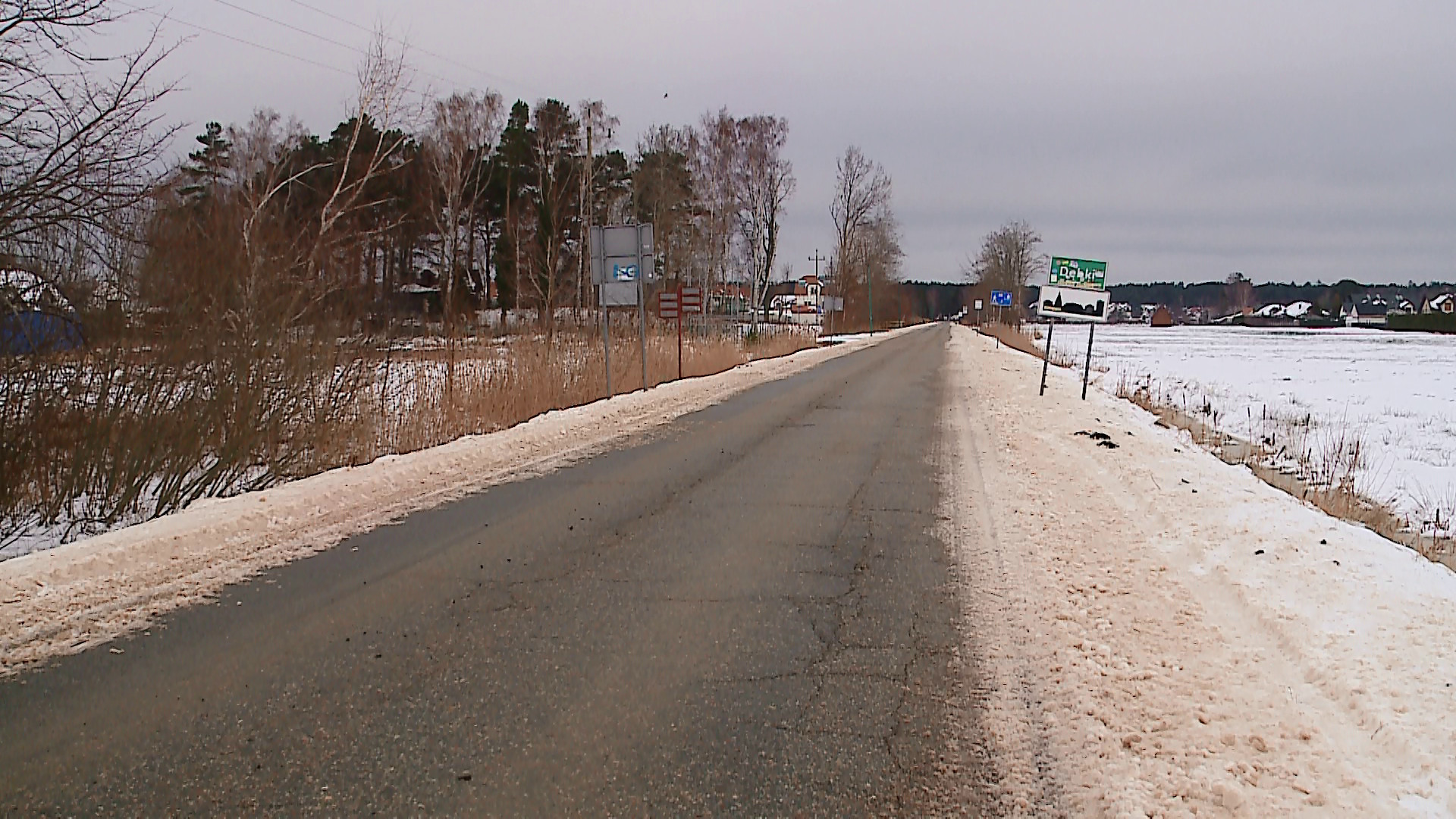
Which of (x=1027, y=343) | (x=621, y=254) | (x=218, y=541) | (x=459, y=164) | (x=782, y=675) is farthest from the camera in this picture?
(x=1027, y=343)

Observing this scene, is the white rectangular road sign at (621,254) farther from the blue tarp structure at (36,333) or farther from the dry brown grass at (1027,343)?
the dry brown grass at (1027,343)

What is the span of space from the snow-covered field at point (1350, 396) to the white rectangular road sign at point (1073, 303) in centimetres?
320

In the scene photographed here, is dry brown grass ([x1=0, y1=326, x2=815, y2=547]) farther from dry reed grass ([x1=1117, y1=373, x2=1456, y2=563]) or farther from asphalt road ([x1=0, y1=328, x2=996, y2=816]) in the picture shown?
dry reed grass ([x1=1117, y1=373, x2=1456, y2=563])

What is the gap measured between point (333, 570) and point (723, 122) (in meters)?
47.8

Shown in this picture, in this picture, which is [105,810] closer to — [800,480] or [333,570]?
[333,570]

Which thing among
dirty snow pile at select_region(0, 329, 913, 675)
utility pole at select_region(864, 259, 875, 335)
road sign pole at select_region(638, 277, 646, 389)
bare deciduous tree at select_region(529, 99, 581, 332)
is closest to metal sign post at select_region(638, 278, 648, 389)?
road sign pole at select_region(638, 277, 646, 389)

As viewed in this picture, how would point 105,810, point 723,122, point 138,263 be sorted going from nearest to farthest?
1. point 105,810
2. point 138,263
3. point 723,122


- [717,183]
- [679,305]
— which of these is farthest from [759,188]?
[679,305]

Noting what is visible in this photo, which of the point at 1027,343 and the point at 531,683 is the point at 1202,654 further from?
the point at 1027,343

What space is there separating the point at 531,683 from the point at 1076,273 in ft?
61.3

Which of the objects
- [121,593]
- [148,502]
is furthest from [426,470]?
[121,593]

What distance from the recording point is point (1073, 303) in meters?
20.7

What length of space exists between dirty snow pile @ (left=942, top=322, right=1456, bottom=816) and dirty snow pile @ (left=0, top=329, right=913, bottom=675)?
4545mm

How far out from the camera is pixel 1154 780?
3740 millimetres
